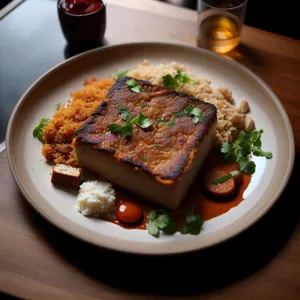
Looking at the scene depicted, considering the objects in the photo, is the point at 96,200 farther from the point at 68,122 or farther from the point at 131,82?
the point at 131,82

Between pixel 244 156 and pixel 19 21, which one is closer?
pixel 244 156

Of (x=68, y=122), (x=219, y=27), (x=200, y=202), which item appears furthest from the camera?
(x=219, y=27)

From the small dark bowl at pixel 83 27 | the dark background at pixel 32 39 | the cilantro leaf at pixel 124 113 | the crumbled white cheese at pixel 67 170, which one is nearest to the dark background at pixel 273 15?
the dark background at pixel 32 39

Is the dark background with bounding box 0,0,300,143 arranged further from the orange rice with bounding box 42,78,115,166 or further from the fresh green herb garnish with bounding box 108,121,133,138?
the fresh green herb garnish with bounding box 108,121,133,138

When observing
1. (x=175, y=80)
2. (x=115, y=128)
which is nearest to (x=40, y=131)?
(x=115, y=128)

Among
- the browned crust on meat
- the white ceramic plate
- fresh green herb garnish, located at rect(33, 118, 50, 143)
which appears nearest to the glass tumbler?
the white ceramic plate

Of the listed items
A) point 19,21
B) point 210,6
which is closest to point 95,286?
point 210,6

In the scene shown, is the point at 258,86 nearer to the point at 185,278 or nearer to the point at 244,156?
the point at 244,156
